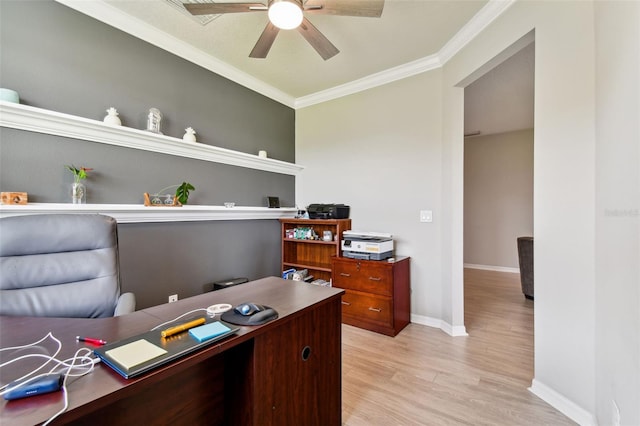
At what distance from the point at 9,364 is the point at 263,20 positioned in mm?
2527

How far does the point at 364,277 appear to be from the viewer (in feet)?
8.86

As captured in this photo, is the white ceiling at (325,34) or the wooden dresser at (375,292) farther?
the wooden dresser at (375,292)

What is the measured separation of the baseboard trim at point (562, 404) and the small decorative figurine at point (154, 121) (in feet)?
11.0

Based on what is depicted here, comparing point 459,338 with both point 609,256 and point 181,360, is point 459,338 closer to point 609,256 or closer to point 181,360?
point 609,256

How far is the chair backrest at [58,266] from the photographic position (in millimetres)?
1214

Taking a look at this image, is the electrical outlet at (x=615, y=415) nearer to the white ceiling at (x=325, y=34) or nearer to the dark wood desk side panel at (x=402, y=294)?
the dark wood desk side panel at (x=402, y=294)

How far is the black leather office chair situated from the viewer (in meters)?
1.21

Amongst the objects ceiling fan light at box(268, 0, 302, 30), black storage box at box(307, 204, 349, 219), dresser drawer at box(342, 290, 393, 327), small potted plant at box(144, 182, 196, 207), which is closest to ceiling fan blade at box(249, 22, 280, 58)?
ceiling fan light at box(268, 0, 302, 30)

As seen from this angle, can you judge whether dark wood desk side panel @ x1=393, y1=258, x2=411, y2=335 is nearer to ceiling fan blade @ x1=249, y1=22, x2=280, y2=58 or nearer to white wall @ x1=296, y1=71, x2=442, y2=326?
white wall @ x1=296, y1=71, x2=442, y2=326

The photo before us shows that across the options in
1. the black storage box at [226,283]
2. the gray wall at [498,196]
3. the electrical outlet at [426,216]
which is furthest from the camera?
the gray wall at [498,196]

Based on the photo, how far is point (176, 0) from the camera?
6.51 feet

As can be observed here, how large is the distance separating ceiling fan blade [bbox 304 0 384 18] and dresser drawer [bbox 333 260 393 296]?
1986 millimetres

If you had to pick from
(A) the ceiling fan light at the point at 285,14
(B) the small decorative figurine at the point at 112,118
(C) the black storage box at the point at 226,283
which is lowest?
(C) the black storage box at the point at 226,283

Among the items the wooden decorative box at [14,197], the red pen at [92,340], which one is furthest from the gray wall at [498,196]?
the wooden decorative box at [14,197]
